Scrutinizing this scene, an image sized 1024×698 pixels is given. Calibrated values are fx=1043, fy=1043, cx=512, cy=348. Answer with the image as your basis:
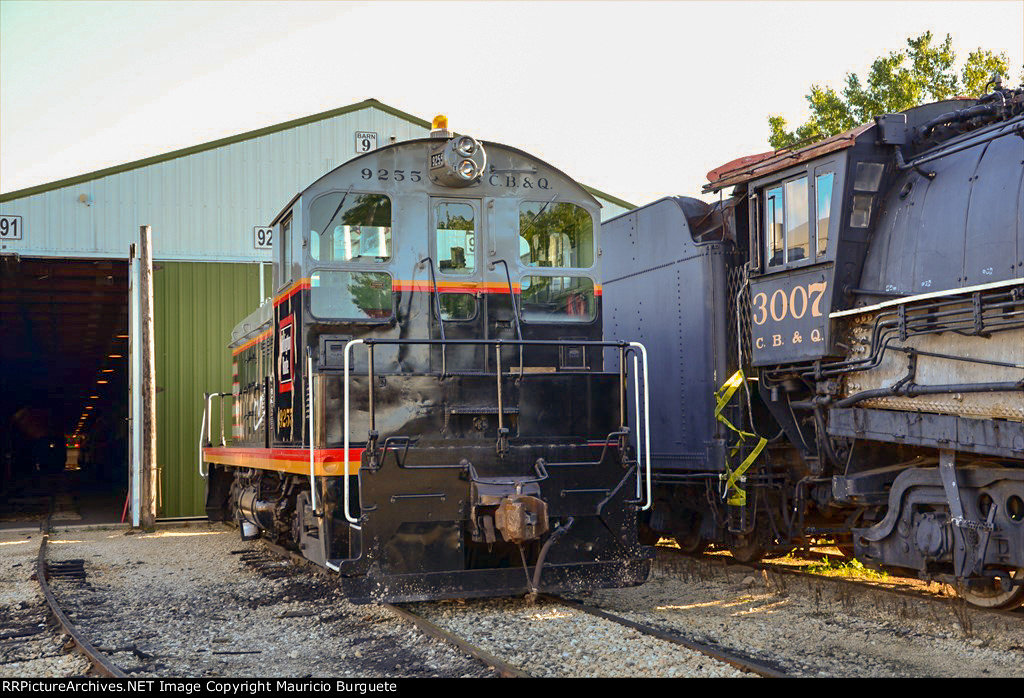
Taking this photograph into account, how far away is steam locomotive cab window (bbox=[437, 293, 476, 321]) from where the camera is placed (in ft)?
26.5

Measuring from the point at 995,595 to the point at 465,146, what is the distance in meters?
4.94

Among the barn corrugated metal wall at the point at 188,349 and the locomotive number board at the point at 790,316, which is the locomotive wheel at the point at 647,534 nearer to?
the locomotive number board at the point at 790,316

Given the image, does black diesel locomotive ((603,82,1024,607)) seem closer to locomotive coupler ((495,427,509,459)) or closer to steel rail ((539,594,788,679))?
steel rail ((539,594,788,679))

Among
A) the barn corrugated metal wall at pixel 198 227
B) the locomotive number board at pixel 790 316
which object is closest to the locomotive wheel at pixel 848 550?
the locomotive number board at pixel 790 316

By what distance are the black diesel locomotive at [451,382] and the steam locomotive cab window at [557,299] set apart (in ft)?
0.04

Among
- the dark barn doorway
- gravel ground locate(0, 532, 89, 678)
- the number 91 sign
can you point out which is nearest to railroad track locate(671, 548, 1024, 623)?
gravel ground locate(0, 532, 89, 678)

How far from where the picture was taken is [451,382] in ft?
25.4

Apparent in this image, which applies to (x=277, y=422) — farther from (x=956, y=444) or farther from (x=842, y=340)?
(x=956, y=444)

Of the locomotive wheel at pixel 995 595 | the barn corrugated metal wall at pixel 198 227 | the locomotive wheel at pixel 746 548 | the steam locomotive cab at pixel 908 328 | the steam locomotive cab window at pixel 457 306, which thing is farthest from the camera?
the barn corrugated metal wall at pixel 198 227

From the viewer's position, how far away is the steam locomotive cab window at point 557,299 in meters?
8.31

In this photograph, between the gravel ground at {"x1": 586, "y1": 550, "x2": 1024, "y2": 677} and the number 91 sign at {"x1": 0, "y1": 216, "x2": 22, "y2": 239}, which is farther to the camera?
the number 91 sign at {"x1": 0, "y1": 216, "x2": 22, "y2": 239}

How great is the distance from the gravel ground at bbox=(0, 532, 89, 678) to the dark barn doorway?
22.7ft

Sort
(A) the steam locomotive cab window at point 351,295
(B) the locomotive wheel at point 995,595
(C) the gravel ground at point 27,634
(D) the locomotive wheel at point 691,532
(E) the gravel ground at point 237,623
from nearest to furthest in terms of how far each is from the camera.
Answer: (E) the gravel ground at point 237,623 → (C) the gravel ground at point 27,634 → (B) the locomotive wheel at point 995,595 → (A) the steam locomotive cab window at point 351,295 → (D) the locomotive wheel at point 691,532

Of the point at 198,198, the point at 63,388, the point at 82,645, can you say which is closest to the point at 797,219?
the point at 82,645
